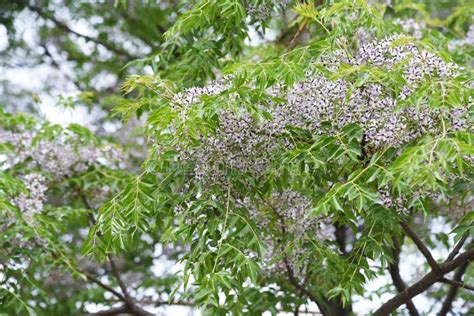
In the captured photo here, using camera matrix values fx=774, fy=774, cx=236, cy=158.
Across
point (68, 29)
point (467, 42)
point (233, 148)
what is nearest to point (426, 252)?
point (233, 148)

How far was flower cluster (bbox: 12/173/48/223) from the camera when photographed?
222 inches

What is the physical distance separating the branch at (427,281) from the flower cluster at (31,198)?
2.58 m

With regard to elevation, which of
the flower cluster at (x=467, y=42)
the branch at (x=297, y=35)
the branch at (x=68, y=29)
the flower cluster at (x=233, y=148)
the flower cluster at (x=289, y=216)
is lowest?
the flower cluster at (x=233, y=148)

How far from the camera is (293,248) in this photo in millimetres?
4793

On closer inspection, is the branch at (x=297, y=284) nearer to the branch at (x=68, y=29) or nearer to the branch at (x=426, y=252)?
the branch at (x=426, y=252)

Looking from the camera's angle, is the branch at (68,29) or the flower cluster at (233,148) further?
the branch at (68,29)

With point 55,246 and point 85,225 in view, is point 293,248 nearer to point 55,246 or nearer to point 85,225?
point 55,246

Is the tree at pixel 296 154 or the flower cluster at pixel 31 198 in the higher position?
the flower cluster at pixel 31 198

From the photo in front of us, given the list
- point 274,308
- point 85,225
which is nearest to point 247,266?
point 274,308

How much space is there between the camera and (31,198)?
5.80 metres

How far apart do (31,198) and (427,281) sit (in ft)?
9.83

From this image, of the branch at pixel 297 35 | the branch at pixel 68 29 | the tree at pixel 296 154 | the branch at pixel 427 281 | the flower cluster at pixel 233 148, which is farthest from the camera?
the branch at pixel 68 29

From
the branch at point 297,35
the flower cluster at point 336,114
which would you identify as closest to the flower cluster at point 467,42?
the branch at point 297,35

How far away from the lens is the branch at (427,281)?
4.28 m
